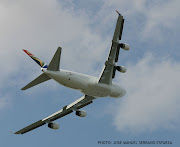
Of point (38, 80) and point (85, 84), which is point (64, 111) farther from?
point (38, 80)

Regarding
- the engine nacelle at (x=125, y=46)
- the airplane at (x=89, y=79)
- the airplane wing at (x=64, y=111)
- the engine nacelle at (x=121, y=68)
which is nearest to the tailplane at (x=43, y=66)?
the airplane at (x=89, y=79)

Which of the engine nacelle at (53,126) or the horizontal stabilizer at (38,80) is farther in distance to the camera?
the engine nacelle at (53,126)

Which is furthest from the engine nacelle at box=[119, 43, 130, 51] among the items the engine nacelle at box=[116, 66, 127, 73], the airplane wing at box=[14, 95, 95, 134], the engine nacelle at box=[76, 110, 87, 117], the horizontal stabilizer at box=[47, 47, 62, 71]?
the engine nacelle at box=[76, 110, 87, 117]

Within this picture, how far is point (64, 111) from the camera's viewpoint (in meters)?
61.5

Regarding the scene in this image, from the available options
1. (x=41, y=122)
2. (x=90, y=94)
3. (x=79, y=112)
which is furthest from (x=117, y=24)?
(x=41, y=122)

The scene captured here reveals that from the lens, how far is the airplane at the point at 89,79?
50281 mm

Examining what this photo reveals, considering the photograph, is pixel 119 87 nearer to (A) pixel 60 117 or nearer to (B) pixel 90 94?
(B) pixel 90 94

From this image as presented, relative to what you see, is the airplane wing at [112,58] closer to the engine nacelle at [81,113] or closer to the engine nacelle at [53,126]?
the engine nacelle at [81,113]

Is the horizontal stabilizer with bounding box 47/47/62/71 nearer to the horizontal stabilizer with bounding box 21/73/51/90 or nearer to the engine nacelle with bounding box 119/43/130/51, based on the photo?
the horizontal stabilizer with bounding box 21/73/51/90

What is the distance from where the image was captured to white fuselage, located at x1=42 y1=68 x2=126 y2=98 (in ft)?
167

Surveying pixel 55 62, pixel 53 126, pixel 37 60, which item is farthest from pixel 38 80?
pixel 53 126

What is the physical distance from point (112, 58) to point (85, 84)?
16.8ft

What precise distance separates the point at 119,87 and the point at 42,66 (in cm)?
1270

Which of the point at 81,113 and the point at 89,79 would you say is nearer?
the point at 89,79
